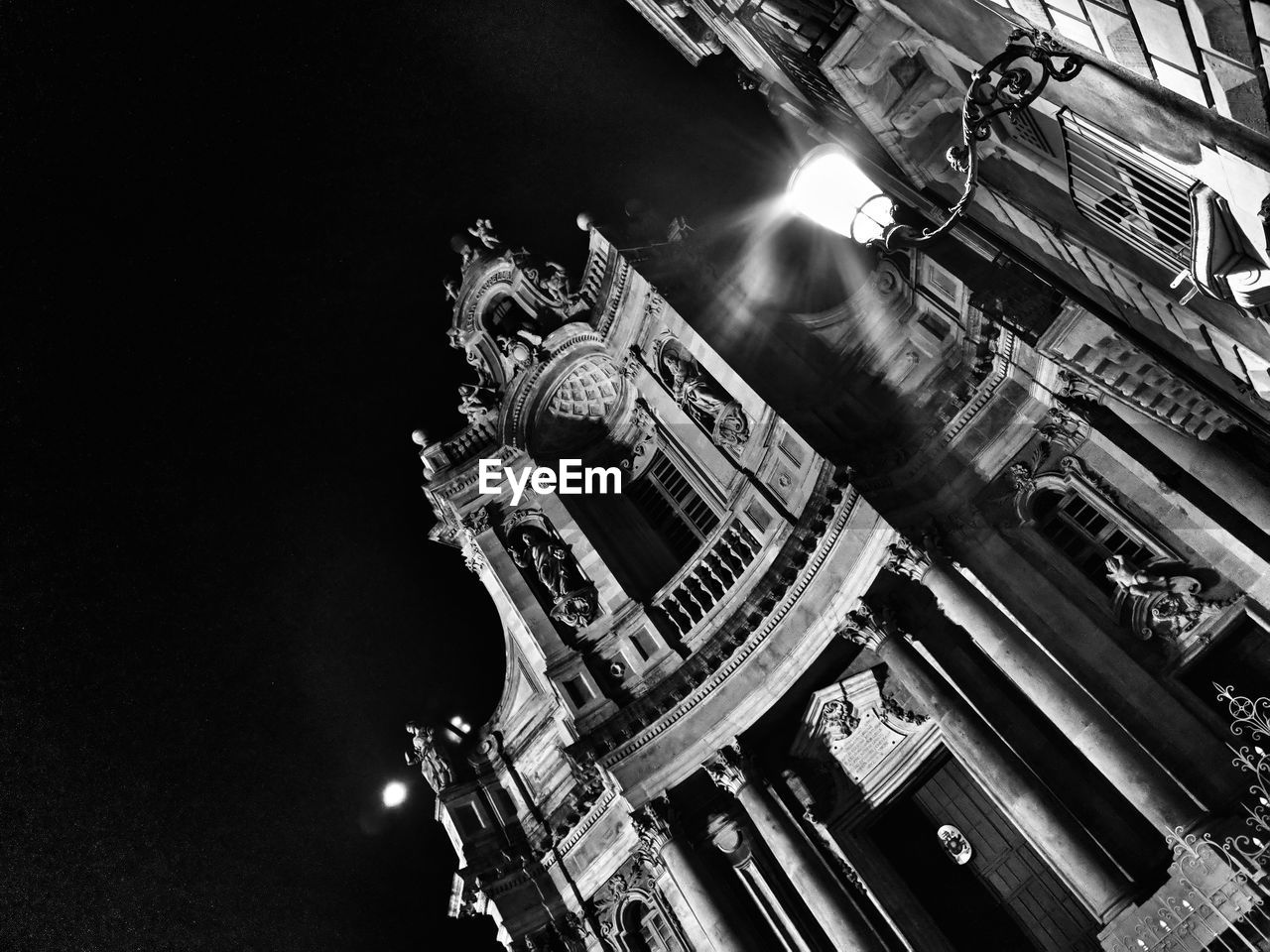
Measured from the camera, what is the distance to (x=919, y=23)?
40.6 ft

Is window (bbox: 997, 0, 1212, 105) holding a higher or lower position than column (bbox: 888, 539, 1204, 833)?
higher

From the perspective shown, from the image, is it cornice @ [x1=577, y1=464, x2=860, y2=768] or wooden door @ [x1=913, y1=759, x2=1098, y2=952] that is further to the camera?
cornice @ [x1=577, y1=464, x2=860, y2=768]

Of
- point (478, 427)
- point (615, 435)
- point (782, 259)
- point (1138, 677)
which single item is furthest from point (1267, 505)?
point (478, 427)

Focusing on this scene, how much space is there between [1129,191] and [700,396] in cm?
1293

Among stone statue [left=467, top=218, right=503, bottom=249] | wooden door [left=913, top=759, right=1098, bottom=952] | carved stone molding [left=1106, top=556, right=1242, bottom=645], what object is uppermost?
stone statue [left=467, top=218, right=503, bottom=249]

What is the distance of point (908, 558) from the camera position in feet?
57.5

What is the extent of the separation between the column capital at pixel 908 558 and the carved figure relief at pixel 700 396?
5950 mm

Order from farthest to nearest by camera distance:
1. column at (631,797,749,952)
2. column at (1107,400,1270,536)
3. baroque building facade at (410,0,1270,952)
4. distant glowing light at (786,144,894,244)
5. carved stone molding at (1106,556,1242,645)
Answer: column at (631,797,749,952) → carved stone molding at (1106,556,1242,645) → column at (1107,400,1270,536) → baroque building facade at (410,0,1270,952) → distant glowing light at (786,144,894,244)

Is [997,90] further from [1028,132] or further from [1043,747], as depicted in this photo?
[1043,747]

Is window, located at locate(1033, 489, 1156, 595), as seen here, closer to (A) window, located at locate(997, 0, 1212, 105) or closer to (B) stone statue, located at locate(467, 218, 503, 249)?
(A) window, located at locate(997, 0, 1212, 105)

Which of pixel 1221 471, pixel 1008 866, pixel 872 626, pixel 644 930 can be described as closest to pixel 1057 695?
pixel 872 626

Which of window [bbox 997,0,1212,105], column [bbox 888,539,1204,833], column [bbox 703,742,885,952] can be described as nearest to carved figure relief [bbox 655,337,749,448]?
column [bbox 888,539,1204,833]

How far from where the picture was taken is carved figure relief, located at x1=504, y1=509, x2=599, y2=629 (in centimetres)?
2422

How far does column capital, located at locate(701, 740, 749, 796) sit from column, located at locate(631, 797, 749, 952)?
4.70 ft
